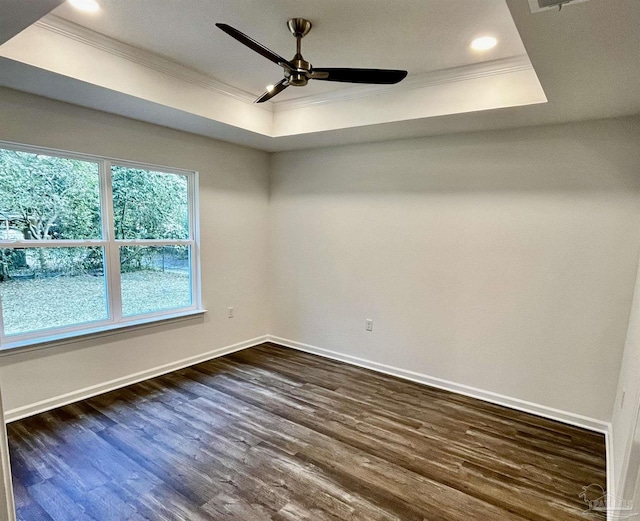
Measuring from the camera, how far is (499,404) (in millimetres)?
3234

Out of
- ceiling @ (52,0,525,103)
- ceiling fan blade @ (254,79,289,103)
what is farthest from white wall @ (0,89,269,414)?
ceiling fan blade @ (254,79,289,103)

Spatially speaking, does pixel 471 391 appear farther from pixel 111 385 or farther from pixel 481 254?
pixel 111 385

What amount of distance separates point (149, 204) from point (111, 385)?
173 cm

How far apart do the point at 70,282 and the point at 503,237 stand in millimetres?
3727

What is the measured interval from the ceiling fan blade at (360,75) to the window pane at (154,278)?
97.2 inches

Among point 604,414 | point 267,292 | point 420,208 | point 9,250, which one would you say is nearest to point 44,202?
point 9,250

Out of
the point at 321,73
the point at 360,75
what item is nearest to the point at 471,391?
the point at 360,75

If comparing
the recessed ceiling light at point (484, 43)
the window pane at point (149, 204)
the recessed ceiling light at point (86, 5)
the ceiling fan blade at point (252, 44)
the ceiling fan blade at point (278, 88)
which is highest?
the recessed ceiling light at point (86, 5)

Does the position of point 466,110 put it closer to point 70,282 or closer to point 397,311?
point 397,311

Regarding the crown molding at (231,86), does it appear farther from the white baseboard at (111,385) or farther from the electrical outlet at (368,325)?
the white baseboard at (111,385)

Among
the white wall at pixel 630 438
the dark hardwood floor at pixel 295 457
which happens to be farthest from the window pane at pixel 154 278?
the white wall at pixel 630 438

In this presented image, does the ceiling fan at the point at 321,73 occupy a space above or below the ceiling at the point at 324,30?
below

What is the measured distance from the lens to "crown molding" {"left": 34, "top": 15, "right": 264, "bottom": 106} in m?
2.26

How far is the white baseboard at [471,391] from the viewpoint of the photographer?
289 centimetres
